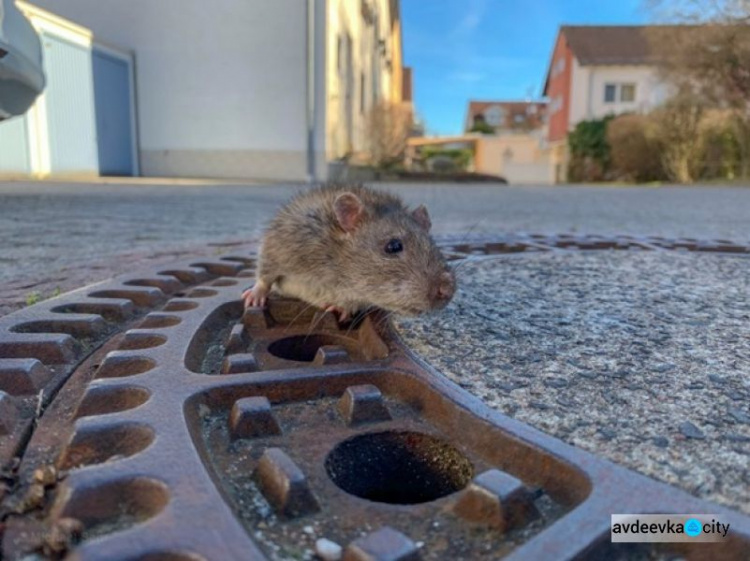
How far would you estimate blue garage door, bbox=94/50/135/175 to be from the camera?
15312 mm

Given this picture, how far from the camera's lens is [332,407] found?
47.8 inches

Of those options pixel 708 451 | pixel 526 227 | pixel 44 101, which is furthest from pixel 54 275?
pixel 44 101

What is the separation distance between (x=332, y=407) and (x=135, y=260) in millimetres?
2029

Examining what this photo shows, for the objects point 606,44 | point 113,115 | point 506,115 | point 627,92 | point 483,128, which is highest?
point 606,44

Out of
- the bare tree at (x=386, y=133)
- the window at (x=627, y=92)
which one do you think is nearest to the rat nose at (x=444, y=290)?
the bare tree at (x=386, y=133)

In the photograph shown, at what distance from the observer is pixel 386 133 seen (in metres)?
20.5

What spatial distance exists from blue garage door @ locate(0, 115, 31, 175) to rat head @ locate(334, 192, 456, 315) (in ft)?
42.6

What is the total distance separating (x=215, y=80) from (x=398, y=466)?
53.2ft

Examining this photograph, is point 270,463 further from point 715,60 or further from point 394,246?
point 715,60

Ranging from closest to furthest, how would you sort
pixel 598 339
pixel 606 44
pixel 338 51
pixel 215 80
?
pixel 598 339
pixel 215 80
pixel 338 51
pixel 606 44

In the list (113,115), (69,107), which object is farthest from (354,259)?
(113,115)

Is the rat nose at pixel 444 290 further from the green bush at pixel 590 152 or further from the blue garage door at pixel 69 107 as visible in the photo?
the green bush at pixel 590 152

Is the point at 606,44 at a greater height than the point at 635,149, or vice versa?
the point at 606,44

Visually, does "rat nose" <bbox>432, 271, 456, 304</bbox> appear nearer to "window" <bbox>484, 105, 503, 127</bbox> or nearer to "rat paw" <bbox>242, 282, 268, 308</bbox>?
"rat paw" <bbox>242, 282, 268, 308</bbox>
